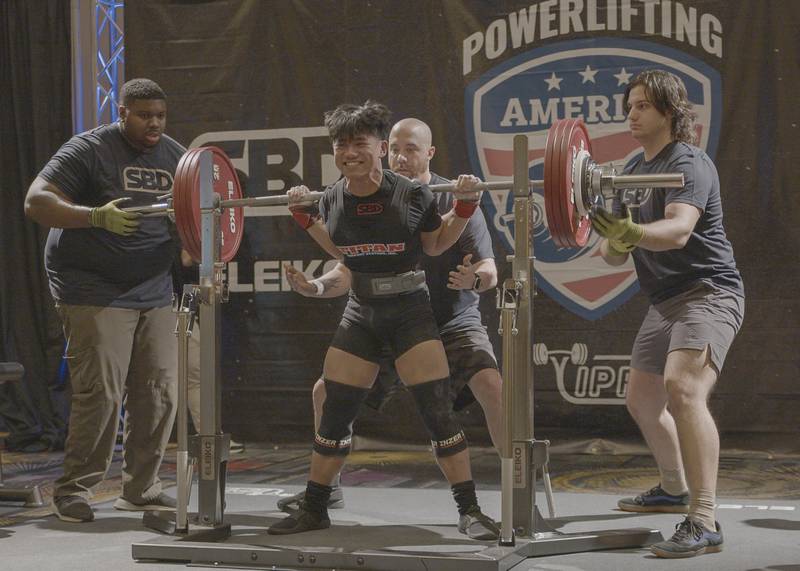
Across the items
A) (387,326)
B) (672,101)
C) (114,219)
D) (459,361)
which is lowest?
(459,361)

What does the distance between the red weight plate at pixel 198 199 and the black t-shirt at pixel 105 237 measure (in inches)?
18.9

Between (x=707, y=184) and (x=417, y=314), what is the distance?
1.08m

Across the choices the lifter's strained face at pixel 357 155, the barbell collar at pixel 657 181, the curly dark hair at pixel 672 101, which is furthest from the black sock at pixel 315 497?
the curly dark hair at pixel 672 101

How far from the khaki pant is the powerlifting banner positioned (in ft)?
6.04

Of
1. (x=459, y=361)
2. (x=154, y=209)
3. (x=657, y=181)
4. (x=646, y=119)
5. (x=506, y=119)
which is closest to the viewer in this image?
(x=657, y=181)

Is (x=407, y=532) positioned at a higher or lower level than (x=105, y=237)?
lower

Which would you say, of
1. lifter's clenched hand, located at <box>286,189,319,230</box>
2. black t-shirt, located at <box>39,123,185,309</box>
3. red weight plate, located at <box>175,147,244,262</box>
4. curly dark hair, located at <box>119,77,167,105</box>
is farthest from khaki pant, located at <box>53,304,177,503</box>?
lifter's clenched hand, located at <box>286,189,319,230</box>

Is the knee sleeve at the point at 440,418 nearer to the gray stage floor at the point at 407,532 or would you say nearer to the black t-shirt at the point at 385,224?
the gray stage floor at the point at 407,532

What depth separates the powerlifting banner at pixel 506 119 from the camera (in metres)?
5.43

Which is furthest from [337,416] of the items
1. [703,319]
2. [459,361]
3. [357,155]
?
[703,319]

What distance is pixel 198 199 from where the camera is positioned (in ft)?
11.8

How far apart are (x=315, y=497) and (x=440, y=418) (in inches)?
21.2

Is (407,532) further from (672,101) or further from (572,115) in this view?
(572,115)

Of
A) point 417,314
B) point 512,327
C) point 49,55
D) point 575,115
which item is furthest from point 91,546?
point 49,55
